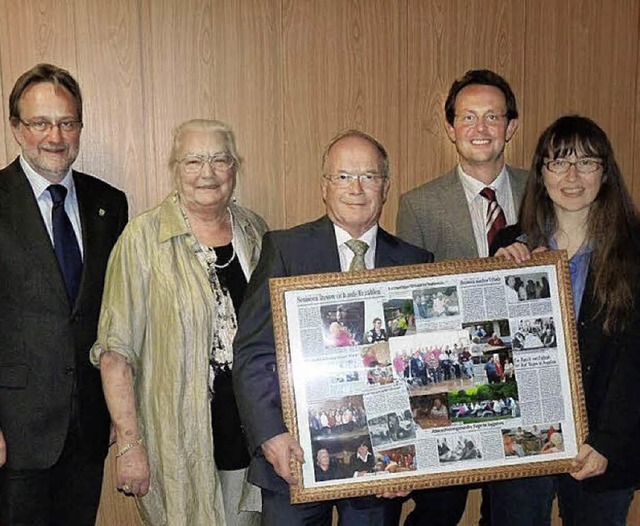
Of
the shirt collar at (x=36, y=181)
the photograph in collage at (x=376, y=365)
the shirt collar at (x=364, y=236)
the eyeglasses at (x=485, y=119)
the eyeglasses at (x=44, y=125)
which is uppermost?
the eyeglasses at (x=44, y=125)

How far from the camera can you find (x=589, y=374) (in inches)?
88.4

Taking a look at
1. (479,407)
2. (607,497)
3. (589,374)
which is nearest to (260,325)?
(479,407)

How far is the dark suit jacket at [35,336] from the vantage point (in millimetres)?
2385

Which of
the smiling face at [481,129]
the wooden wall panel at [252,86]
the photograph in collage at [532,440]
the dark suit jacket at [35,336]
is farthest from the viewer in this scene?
the wooden wall panel at [252,86]

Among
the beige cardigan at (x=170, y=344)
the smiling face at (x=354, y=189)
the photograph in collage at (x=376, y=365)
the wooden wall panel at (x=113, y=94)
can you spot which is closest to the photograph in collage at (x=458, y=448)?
the photograph in collage at (x=376, y=365)

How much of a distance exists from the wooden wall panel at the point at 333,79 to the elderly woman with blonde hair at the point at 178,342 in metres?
0.78

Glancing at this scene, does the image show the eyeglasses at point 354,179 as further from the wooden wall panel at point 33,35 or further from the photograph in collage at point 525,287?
the wooden wall panel at point 33,35

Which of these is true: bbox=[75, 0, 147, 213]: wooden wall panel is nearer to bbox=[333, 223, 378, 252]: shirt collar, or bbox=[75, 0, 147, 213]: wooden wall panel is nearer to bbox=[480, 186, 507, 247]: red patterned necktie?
bbox=[333, 223, 378, 252]: shirt collar

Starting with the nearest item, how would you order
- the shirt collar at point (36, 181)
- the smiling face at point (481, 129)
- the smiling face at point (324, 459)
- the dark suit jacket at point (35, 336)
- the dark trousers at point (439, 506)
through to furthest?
the smiling face at point (324, 459), the dark suit jacket at point (35, 336), the shirt collar at point (36, 181), the smiling face at point (481, 129), the dark trousers at point (439, 506)

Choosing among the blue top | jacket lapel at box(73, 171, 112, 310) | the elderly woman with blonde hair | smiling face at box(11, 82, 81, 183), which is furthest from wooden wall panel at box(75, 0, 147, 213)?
the blue top

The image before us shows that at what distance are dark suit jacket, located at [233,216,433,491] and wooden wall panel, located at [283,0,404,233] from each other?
1069 millimetres

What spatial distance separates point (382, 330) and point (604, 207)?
82 cm

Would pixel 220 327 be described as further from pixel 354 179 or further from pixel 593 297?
pixel 593 297

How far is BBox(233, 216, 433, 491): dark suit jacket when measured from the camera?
82.9 inches
